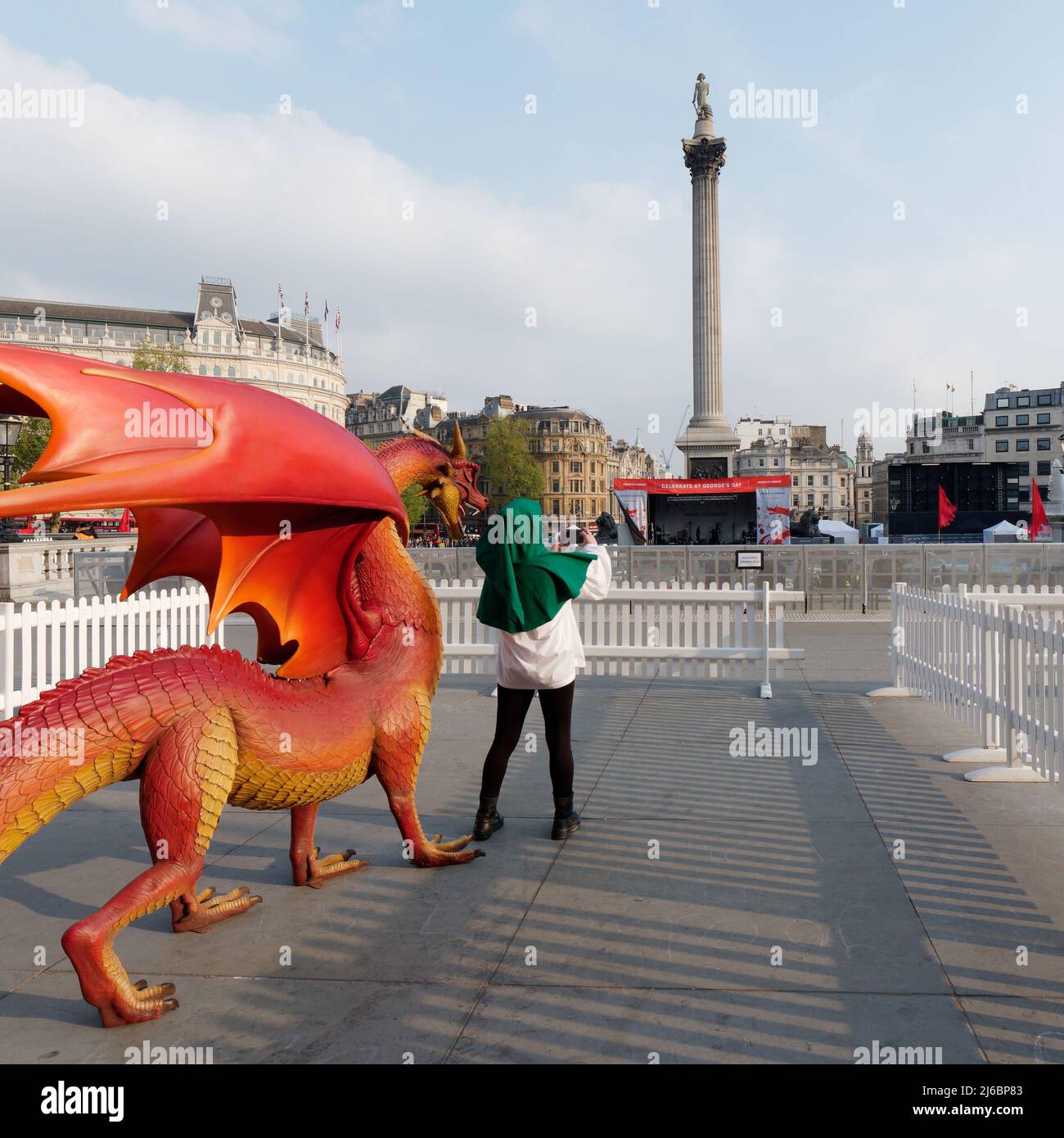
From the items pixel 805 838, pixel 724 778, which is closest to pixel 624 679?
pixel 724 778

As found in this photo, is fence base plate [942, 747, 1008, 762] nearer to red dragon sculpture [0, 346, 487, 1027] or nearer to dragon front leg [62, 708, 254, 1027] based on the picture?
red dragon sculpture [0, 346, 487, 1027]

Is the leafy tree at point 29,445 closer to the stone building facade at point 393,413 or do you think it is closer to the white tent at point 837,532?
the white tent at point 837,532

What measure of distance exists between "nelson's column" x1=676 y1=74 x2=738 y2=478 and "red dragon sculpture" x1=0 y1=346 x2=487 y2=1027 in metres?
36.3

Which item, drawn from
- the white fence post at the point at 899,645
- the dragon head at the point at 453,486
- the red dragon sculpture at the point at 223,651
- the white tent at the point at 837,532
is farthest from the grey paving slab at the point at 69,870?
the white tent at the point at 837,532

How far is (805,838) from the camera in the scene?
473 centimetres

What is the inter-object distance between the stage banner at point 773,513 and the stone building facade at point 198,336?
59.9 metres

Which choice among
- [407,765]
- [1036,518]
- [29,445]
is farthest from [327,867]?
[29,445]

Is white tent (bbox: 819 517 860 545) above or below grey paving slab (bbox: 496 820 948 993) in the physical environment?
above

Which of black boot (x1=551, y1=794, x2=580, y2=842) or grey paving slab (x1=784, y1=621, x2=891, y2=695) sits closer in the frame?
black boot (x1=551, y1=794, x2=580, y2=842)

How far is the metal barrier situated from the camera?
16.1 meters

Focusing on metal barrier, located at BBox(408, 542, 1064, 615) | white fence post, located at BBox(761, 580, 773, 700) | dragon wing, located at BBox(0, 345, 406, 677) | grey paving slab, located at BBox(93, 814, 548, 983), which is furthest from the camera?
metal barrier, located at BBox(408, 542, 1064, 615)

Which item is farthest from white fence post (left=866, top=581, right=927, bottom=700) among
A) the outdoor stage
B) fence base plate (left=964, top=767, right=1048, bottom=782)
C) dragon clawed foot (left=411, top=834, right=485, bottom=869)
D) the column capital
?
the column capital

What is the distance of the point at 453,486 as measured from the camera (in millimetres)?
4949

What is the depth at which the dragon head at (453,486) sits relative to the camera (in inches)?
193
